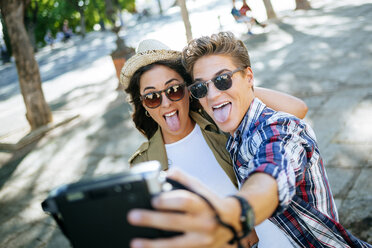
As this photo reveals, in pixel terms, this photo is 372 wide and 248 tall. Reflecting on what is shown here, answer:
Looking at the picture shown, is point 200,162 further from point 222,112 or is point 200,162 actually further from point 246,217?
point 246,217

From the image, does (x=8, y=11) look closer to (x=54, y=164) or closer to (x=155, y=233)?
(x=54, y=164)

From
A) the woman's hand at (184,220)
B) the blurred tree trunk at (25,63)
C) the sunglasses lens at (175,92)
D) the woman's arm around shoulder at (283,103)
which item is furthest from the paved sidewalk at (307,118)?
the woman's hand at (184,220)

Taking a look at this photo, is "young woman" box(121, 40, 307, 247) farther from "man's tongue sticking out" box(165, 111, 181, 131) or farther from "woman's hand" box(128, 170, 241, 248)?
"woman's hand" box(128, 170, 241, 248)

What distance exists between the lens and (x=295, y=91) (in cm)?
636

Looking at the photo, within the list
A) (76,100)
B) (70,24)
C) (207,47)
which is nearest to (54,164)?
(76,100)

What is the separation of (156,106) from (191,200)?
4.51 feet

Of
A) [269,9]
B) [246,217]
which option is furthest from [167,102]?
[269,9]

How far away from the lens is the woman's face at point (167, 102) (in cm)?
211

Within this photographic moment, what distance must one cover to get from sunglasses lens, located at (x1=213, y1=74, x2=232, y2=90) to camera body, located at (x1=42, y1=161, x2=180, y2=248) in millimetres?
919

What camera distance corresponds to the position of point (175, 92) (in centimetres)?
210

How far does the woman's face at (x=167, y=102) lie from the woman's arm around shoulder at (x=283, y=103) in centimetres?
50

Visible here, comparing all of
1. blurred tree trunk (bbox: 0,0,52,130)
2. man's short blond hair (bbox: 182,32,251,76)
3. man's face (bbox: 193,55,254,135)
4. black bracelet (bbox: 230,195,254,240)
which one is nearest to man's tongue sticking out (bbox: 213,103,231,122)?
man's face (bbox: 193,55,254,135)

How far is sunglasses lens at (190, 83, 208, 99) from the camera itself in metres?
1.74

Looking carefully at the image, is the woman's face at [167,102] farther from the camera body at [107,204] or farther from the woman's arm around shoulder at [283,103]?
the camera body at [107,204]
